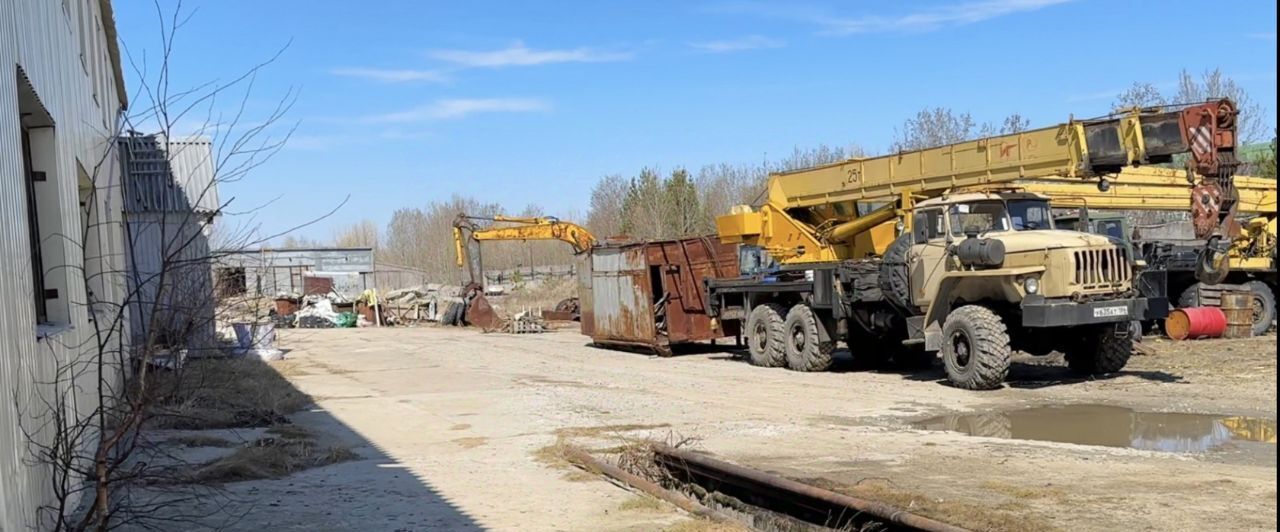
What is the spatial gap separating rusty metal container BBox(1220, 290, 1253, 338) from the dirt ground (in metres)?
1.28

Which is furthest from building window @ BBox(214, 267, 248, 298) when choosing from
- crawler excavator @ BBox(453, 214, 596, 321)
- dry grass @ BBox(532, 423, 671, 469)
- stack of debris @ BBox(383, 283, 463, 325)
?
stack of debris @ BBox(383, 283, 463, 325)

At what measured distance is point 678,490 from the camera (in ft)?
28.6

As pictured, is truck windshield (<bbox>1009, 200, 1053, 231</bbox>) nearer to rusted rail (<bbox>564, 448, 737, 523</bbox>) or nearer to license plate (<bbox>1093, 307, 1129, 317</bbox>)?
license plate (<bbox>1093, 307, 1129, 317</bbox>)

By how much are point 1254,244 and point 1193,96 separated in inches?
795

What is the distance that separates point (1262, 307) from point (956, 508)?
1685cm

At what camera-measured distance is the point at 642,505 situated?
298 inches

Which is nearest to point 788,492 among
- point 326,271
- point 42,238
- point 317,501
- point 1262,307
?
point 317,501

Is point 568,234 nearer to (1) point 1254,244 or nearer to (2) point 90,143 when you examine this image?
(1) point 1254,244

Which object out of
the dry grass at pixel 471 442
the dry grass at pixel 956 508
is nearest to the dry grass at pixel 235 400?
the dry grass at pixel 471 442

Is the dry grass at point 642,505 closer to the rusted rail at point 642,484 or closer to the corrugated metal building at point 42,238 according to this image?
the rusted rail at point 642,484

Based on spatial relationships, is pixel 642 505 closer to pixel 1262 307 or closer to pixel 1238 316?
pixel 1238 316

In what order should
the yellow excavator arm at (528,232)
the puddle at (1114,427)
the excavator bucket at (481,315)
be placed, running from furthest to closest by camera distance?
the excavator bucket at (481,315)
the yellow excavator arm at (528,232)
the puddle at (1114,427)

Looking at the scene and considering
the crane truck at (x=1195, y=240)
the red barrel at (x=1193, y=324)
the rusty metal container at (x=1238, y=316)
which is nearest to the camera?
the red barrel at (x=1193, y=324)

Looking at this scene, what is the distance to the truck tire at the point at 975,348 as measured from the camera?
13.2m
